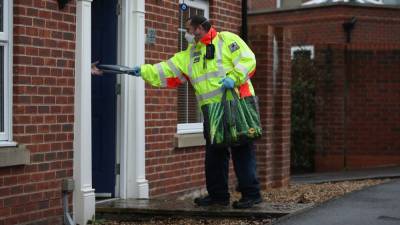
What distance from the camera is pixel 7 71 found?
6.96 meters

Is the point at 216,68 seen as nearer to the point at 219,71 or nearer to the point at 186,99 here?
the point at 219,71

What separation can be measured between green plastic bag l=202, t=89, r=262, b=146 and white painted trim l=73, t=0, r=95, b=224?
114 centimetres

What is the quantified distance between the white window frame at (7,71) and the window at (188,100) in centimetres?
319

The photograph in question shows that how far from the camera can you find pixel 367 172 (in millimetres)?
15203

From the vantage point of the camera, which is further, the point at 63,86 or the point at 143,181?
the point at 143,181

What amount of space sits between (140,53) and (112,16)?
1.62 feet

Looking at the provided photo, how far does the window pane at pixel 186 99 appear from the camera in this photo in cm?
1000

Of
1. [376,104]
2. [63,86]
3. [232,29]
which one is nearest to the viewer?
[63,86]

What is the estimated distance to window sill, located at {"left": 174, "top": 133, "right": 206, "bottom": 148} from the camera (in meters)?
9.59

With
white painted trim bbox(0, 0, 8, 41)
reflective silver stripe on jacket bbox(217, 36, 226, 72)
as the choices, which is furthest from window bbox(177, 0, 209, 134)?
white painted trim bbox(0, 0, 8, 41)

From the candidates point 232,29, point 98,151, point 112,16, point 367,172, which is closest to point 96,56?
point 112,16

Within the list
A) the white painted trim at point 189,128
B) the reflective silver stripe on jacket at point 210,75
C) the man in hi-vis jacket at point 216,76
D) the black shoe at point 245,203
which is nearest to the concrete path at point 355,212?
the black shoe at point 245,203

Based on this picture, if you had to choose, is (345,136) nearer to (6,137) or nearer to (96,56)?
(96,56)

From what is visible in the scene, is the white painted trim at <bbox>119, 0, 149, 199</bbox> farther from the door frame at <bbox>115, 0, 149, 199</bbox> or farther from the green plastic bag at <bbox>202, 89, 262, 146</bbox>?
the green plastic bag at <bbox>202, 89, 262, 146</bbox>
